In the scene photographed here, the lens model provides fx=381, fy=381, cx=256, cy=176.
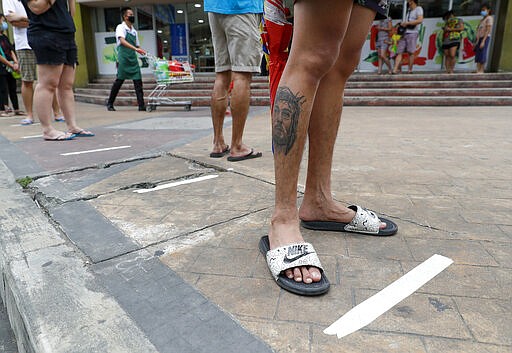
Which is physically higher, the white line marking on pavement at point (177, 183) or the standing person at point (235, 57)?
the standing person at point (235, 57)

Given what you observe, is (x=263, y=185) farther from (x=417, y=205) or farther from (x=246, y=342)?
(x=246, y=342)

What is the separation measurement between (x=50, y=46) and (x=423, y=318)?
4053mm

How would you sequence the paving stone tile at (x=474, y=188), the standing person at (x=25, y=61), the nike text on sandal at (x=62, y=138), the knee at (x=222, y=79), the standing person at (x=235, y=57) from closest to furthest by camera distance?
the paving stone tile at (x=474, y=188) < the standing person at (x=235, y=57) < the knee at (x=222, y=79) < the nike text on sandal at (x=62, y=138) < the standing person at (x=25, y=61)

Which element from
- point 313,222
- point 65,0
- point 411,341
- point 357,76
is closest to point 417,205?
point 313,222

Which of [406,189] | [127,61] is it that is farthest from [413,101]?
[406,189]

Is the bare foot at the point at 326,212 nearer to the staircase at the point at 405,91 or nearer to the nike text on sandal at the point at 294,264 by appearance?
the nike text on sandal at the point at 294,264

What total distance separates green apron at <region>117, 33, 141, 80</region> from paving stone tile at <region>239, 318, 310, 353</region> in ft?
23.9

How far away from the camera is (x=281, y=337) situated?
1.02 meters

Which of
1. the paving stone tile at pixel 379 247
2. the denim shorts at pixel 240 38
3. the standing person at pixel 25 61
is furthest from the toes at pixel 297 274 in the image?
the standing person at pixel 25 61

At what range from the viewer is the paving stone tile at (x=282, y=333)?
0.98 meters

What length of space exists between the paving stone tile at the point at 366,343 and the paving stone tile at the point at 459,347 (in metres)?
0.03

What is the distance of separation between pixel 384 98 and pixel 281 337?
8.26 metres

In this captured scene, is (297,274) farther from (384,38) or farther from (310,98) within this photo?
(384,38)

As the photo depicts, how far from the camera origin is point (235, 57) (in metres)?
3.01
